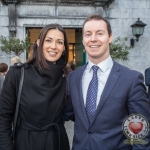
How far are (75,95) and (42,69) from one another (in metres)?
0.43

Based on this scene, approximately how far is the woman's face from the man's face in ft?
1.34

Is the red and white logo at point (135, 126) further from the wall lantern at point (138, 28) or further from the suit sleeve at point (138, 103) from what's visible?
the wall lantern at point (138, 28)

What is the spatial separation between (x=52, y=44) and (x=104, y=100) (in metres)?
0.82

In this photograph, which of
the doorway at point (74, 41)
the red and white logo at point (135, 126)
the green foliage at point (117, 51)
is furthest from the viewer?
the doorway at point (74, 41)

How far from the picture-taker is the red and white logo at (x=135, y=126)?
6.23 feet

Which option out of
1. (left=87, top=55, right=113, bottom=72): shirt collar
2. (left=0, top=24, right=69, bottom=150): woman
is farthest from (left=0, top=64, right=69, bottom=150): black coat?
(left=87, top=55, right=113, bottom=72): shirt collar

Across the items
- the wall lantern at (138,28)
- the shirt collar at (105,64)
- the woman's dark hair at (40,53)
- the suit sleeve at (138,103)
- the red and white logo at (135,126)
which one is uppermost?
the wall lantern at (138,28)

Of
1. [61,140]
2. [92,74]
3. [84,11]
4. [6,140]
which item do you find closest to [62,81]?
[92,74]

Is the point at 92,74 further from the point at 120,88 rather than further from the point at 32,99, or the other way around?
the point at 32,99

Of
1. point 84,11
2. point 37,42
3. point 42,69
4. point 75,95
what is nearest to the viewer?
point 75,95

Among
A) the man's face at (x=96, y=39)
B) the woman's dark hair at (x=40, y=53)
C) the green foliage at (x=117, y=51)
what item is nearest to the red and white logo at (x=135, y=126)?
the man's face at (x=96, y=39)

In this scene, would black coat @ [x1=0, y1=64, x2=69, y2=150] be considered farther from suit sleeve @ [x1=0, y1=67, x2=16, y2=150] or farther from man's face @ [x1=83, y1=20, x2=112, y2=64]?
man's face @ [x1=83, y1=20, x2=112, y2=64]

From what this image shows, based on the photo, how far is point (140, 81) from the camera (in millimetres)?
1970

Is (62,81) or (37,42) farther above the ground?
(37,42)
